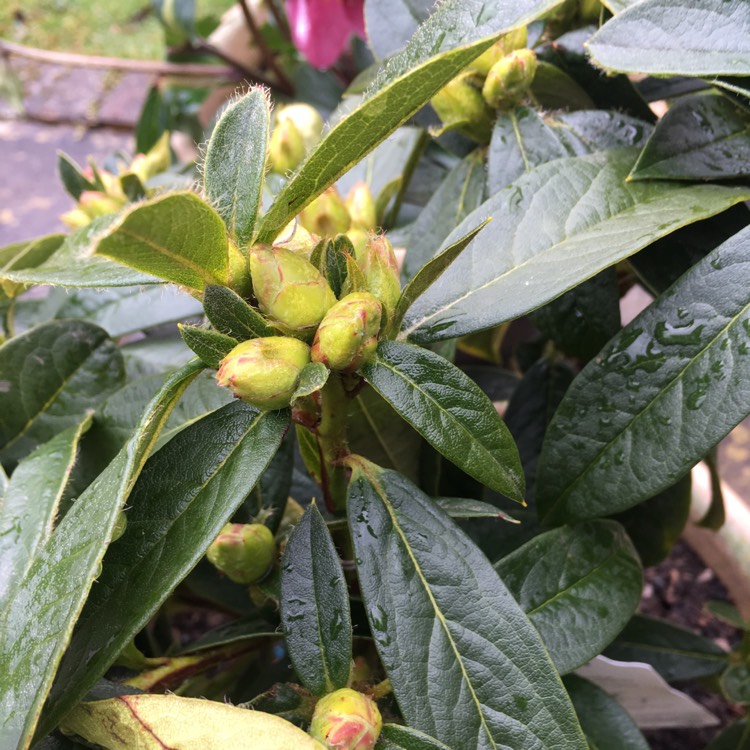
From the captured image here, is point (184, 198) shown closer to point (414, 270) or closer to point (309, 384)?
point (309, 384)

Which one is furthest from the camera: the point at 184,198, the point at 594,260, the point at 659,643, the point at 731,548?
the point at 731,548

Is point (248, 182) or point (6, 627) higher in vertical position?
point (248, 182)

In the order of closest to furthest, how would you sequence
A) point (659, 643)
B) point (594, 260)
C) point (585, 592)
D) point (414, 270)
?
point (594, 260), point (585, 592), point (414, 270), point (659, 643)

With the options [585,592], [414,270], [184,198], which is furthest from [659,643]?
[184,198]

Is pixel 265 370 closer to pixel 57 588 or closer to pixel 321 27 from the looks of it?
pixel 57 588

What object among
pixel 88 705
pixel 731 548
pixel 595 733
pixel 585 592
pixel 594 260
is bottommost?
pixel 731 548

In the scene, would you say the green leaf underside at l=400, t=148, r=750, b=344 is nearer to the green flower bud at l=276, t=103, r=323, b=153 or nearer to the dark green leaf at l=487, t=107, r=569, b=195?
the dark green leaf at l=487, t=107, r=569, b=195
